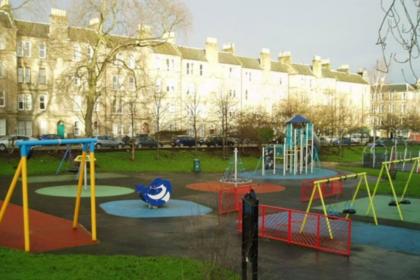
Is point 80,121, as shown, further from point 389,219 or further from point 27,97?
point 389,219

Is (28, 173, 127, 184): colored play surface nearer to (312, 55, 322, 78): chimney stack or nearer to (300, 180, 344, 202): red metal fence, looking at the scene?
(300, 180, 344, 202): red metal fence

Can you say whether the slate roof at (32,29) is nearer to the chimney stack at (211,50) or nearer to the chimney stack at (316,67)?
the chimney stack at (211,50)

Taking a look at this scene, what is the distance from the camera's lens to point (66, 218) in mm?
16141

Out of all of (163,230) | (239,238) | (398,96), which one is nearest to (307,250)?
(239,238)

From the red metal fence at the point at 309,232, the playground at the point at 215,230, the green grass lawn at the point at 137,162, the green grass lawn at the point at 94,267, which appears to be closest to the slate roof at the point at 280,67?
the green grass lawn at the point at 137,162

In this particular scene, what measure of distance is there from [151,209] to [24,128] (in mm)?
47689

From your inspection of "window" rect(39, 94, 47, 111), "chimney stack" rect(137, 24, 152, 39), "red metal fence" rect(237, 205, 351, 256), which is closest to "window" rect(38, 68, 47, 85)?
"window" rect(39, 94, 47, 111)

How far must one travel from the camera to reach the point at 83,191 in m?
22.9

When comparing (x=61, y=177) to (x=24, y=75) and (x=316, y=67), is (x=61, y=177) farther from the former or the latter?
(x=316, y=67)

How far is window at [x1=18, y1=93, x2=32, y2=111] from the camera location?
6067 cm

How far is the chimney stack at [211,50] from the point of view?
79.1m

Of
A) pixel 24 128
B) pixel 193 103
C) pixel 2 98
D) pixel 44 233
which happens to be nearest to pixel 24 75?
pixel 2 98

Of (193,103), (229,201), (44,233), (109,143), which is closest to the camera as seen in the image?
(44,233)

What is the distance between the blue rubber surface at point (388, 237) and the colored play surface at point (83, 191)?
36.9 feet
